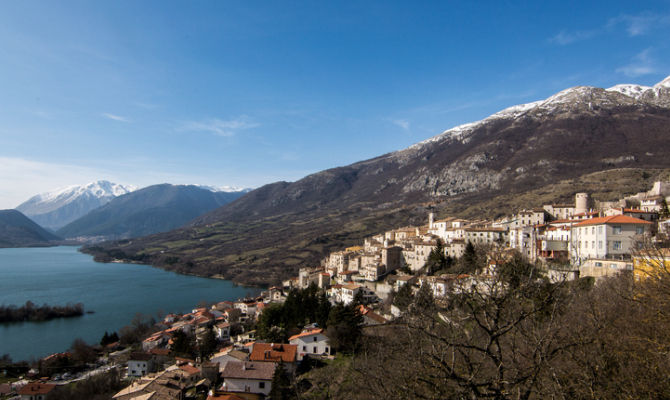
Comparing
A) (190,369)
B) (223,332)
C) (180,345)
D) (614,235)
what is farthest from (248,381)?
(614,235)

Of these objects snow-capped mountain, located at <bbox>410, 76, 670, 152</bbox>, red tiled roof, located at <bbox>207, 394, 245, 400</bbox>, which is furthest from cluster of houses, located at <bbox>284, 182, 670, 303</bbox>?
snow-capped mountain, located at <bbox>410, 76, 670, 152</bbox>

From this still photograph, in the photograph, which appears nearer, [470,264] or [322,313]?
[470,264]

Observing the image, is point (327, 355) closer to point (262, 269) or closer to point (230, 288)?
point (230, 288)

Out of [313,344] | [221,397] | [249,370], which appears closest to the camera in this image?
[221,397]

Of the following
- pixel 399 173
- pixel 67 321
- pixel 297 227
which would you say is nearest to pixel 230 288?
pixel 67 321

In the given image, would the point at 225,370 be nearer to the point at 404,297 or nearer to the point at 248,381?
the point at 248,381

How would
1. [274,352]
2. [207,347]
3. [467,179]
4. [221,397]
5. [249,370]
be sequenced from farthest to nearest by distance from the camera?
[467,179] < [207,347] < [274,352] < [249,370] < [221,397]
